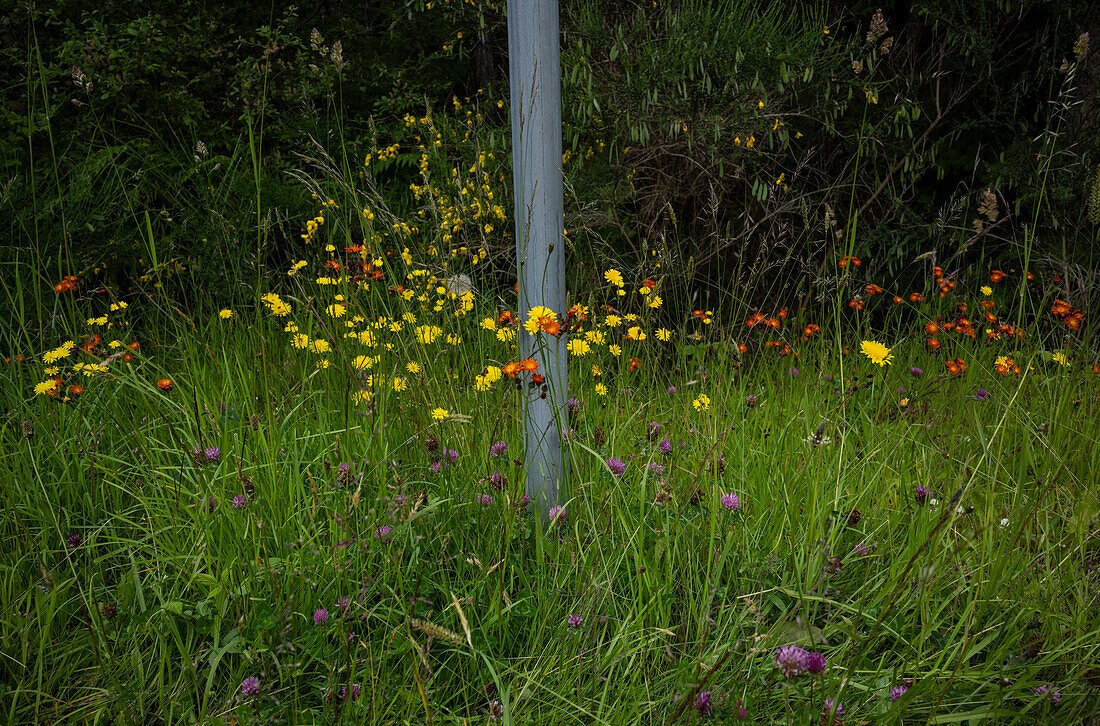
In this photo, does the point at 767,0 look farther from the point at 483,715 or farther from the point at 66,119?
the point at 483,715

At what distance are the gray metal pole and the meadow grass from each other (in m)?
0.06

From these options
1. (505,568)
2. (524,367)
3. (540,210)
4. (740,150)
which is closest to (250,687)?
(505,568)

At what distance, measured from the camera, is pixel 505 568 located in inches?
56.1

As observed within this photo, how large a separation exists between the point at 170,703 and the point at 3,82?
19.2ft

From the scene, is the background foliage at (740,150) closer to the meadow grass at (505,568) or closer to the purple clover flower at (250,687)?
the meadow grass at (505,568)

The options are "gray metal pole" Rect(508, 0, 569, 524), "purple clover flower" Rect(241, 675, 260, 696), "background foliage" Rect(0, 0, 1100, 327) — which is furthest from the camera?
"background foliage" Rect(0, 0, 1100, 327)

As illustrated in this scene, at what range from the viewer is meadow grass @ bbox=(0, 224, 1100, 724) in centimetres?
117

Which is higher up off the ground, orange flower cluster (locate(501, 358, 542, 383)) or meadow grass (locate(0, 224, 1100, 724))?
orange flower cluster (locate(501, 358, 542, 383))

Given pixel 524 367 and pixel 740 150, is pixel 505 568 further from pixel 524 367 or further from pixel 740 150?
pixel 740 150

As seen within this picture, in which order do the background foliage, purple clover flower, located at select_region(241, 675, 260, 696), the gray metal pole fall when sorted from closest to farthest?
1. purple clover flower, located at select_region(241, 675, 260, 696)
2. the gray metal pole
3. the background foliage

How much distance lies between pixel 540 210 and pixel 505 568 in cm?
73

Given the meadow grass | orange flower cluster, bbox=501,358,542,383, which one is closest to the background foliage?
the meadow grass

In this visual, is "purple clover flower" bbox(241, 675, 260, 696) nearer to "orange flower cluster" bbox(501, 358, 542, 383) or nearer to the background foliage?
"orange flower cluster" bbox(501, 358, 542, 383)

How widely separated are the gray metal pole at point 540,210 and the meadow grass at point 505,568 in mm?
64
